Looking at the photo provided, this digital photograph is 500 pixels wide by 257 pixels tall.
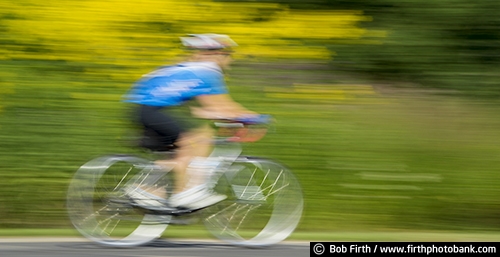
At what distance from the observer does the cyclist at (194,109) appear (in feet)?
20.3

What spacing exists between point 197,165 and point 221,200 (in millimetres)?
355

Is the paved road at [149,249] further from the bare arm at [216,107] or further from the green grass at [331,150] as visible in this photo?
the green grass at [331,150]

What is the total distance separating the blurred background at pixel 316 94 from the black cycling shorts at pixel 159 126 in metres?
1.77

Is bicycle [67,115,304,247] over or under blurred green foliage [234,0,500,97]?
under

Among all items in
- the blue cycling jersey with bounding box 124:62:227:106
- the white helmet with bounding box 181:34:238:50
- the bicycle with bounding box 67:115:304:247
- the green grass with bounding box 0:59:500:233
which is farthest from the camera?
the green grass with bounding box 0:59:500:233

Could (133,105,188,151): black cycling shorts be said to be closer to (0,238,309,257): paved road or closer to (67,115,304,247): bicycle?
(67,115,304,247): bicycle

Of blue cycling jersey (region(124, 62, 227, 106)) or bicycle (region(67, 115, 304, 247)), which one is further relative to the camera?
bicycle (region(67, 115, 304, 247))

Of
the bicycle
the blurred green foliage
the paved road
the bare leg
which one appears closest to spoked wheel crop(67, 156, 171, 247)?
the bicycle

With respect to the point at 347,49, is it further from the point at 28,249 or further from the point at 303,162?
the point at 28,249

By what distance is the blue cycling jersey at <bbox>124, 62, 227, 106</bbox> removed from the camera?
20.3ft

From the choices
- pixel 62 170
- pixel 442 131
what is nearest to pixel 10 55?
pixel 62 170

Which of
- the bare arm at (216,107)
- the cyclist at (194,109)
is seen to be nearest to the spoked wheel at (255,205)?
the cyclist at (194,109)

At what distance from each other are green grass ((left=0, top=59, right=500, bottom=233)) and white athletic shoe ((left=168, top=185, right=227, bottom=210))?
5.66 feet

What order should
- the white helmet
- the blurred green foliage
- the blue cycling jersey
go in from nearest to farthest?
the blue cycling jersey → the white helmet → the blurred green foliage
